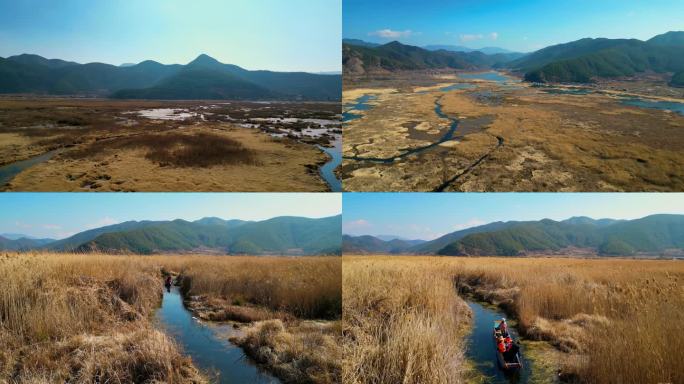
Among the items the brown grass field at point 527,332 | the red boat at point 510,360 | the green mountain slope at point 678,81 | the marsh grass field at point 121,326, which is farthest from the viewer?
the green mountain slope at point 678,81

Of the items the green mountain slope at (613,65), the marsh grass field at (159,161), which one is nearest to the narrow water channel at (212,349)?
the marsh grass field at (159,161)

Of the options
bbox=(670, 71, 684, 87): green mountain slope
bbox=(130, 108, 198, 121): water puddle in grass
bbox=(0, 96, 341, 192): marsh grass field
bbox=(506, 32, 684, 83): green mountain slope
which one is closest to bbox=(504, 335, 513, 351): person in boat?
bbox=(0, 96, 341, 192): marsh grass field

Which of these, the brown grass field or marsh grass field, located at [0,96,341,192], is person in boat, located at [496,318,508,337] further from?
marsh grass field, located at [0,96,341,192]

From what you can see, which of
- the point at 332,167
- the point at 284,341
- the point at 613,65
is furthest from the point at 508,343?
the point at 613,65

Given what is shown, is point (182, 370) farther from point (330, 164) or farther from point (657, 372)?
point (330, 164)

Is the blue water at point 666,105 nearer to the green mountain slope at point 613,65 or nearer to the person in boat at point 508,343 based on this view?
the person in boat at point 508,343

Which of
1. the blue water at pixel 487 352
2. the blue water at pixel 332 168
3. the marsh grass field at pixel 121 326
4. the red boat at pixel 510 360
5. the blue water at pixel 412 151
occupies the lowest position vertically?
the blue water at pixel 487 352

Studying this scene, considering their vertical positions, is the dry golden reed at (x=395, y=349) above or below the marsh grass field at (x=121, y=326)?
above
